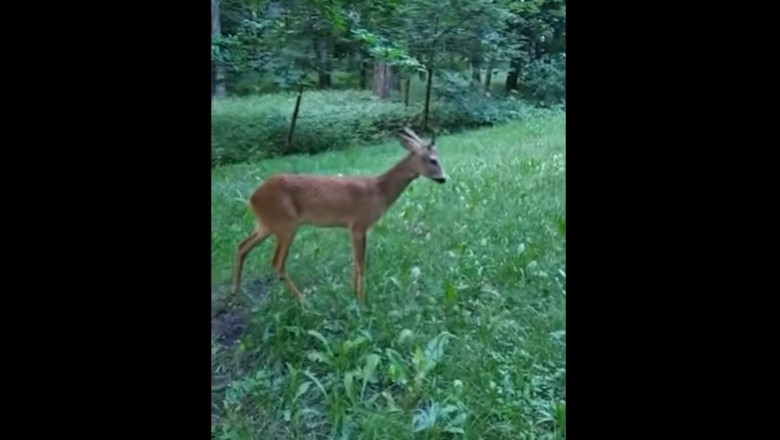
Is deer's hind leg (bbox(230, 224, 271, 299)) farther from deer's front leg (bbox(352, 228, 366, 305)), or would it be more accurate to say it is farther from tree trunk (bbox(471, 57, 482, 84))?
tree trunk (bbox(471, 57, 482, 84))

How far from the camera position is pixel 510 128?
4.78 ft

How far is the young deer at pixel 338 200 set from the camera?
1432 mm

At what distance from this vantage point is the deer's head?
1.44m

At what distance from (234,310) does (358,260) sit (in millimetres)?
217

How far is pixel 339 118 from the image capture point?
1.43 metres

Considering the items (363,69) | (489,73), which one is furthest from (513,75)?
(363,69)

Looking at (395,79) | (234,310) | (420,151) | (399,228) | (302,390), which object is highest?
(395,79)

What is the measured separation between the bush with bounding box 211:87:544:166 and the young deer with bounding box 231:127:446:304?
0.04 m

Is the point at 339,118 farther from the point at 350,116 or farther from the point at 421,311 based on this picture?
the point at 421,311

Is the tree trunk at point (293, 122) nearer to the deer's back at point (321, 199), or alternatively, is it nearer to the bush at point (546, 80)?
the deer's back at point (321, 199)

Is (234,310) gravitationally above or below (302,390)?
above
